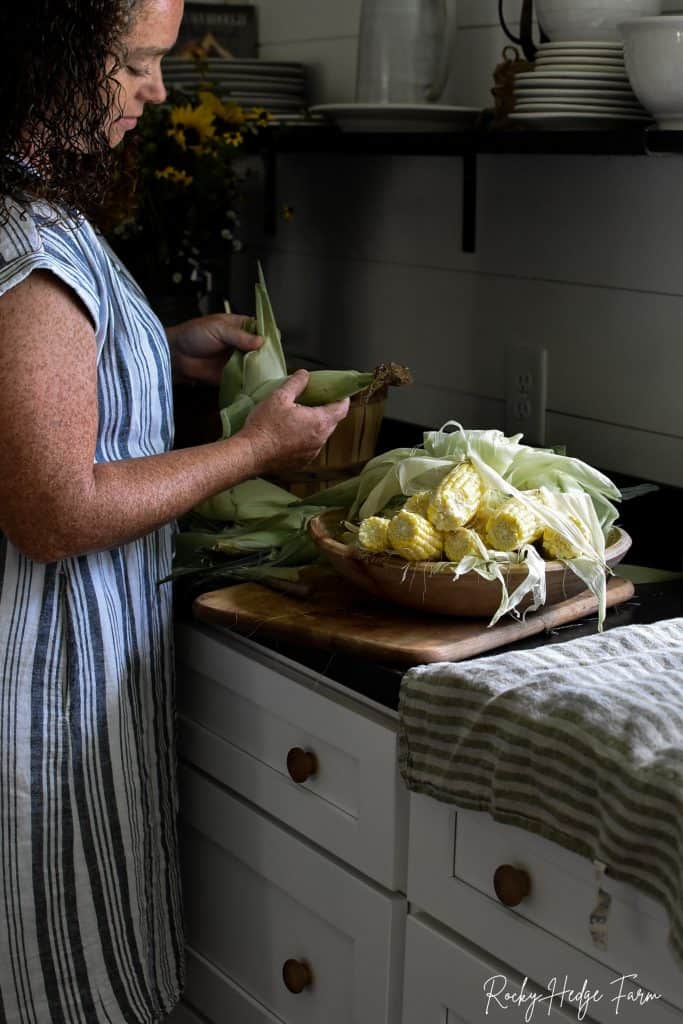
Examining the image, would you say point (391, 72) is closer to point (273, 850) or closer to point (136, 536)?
point (136, 536)

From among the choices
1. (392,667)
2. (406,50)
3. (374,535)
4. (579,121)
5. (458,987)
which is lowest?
(458,987)

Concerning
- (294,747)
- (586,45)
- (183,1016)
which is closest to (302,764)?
(294,747)

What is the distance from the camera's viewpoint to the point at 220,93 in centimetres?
225

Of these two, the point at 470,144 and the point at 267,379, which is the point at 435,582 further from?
the point at 470,144

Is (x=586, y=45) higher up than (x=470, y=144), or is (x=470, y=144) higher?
(x=586, y=45)

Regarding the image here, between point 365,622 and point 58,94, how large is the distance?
608mm

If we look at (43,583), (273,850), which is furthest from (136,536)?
(273,850)

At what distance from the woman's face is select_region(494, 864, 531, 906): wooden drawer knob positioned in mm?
830

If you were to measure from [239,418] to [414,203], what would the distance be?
0.76 m

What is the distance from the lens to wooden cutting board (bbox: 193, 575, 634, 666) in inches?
50.4

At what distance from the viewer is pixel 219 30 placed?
2.47 meters

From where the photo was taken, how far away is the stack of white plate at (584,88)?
160cm

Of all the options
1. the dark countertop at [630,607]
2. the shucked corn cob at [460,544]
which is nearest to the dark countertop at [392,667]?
the dark countertop at [630,607]

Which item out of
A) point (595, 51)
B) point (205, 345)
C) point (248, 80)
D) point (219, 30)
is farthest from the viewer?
point (219, 30)
